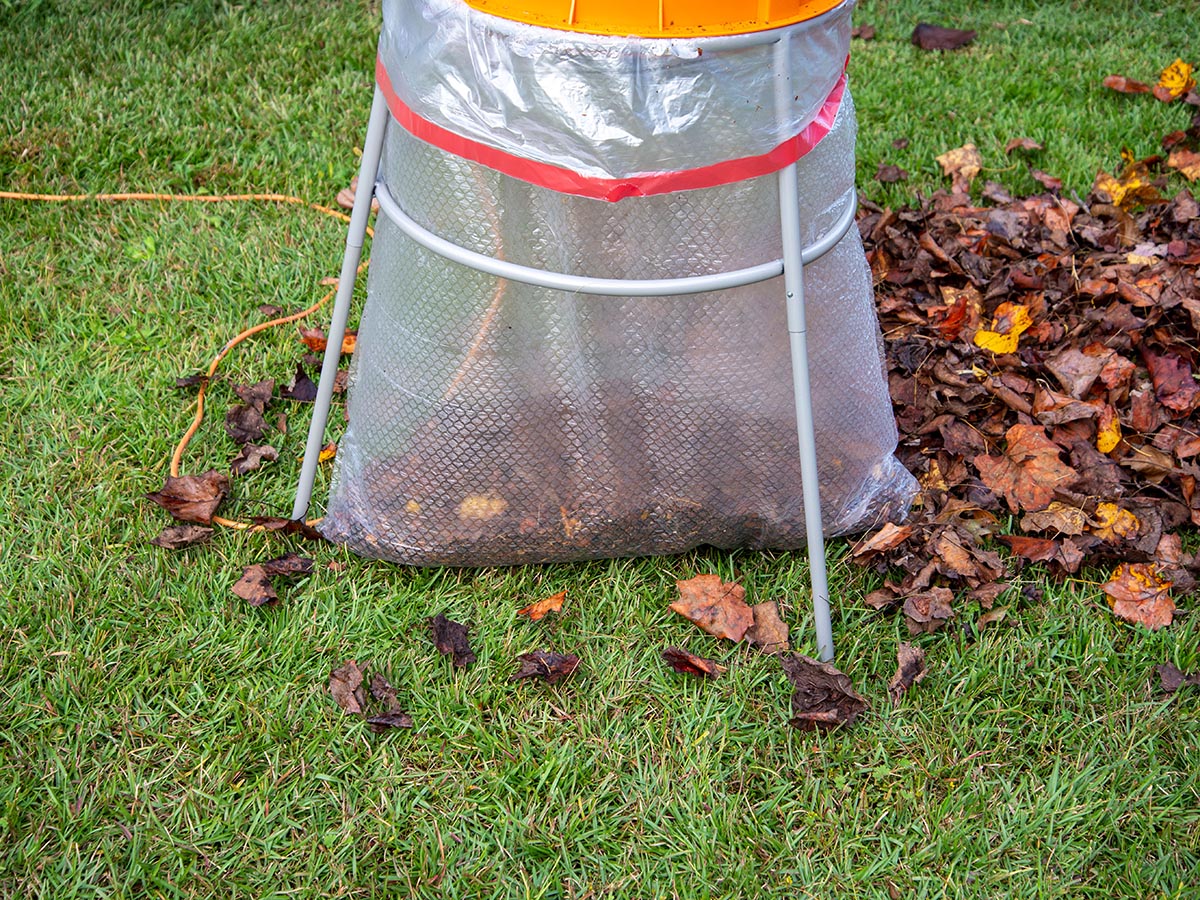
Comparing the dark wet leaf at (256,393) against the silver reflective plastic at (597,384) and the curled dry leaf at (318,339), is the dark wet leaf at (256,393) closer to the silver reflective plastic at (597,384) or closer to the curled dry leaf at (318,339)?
the curled dry leaf at (318,339)

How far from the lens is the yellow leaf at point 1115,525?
2195 mm

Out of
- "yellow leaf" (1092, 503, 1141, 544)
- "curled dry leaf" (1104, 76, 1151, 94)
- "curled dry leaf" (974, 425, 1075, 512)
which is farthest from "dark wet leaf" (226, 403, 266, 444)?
"curled dry leaf" (1104, 76, 1151, 94)

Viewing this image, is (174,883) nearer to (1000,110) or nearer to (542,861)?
(542,861)

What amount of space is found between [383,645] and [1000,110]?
2815 millimetres

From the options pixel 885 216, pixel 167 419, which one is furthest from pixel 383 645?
pixel 885 216

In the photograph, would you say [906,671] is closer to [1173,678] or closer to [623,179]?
[1173,678]

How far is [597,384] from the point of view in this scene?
187 centimetres

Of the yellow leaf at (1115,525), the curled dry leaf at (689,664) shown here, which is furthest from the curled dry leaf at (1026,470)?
the curled dry leaf at (689,664)

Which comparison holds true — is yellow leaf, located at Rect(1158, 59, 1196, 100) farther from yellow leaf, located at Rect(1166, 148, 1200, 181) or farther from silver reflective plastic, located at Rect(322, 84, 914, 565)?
silver reflective plastic, located at Rect(322, 84, 914, 565)

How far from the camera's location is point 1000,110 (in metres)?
3.62

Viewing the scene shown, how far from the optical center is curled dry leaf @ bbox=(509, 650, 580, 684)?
6.44ft

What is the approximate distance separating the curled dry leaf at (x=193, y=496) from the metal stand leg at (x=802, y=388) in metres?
1.21

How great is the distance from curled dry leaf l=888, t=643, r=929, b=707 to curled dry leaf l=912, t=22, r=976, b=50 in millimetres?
2904

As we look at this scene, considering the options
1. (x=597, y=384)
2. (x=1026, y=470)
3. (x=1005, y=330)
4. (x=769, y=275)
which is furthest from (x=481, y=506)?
(x=1005, y=330)
